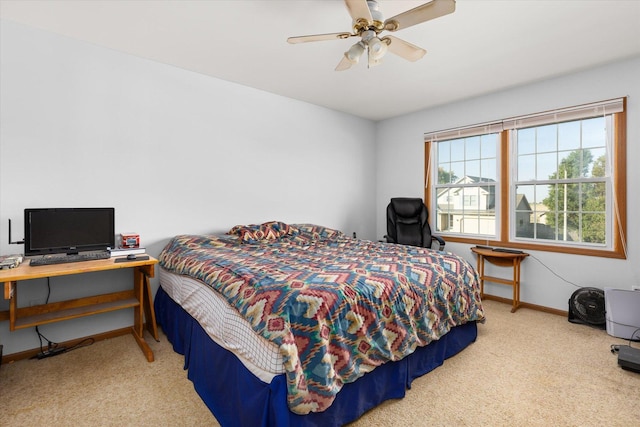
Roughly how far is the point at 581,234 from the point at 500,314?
1228mm

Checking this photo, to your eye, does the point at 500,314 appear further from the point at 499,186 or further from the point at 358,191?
the point at 358,191

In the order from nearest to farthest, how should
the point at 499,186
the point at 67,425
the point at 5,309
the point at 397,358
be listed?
1. the point at 67,425
2. the point at 397,358
3. the point at 5,309
4. the point at 499,186

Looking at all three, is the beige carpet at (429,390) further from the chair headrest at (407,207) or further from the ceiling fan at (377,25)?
the ceiling fan at (377,25)

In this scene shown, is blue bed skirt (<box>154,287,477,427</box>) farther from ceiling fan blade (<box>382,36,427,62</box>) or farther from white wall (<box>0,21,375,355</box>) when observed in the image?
ceiling fan blade (<box>382,36,427,62</box>)

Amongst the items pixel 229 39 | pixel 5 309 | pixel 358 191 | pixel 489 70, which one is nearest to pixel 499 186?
pixel 489 70

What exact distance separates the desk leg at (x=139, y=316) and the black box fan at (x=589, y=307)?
3911mm

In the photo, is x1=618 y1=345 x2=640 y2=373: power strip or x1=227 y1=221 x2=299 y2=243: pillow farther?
x1=227 y1=221 x2=299 y2=243: pillow

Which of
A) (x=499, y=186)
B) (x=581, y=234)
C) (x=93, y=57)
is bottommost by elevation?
(x=581, y=234)

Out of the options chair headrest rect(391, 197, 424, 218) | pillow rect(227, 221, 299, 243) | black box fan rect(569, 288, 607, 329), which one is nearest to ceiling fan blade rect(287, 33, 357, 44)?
pillow rect(227, 221, 299, 243)

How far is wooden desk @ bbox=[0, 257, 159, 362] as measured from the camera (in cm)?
192

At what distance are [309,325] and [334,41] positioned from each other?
2293mm

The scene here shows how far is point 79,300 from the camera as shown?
2.42 meters

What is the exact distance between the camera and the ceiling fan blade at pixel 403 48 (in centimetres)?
208

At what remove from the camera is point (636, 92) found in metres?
2.85
